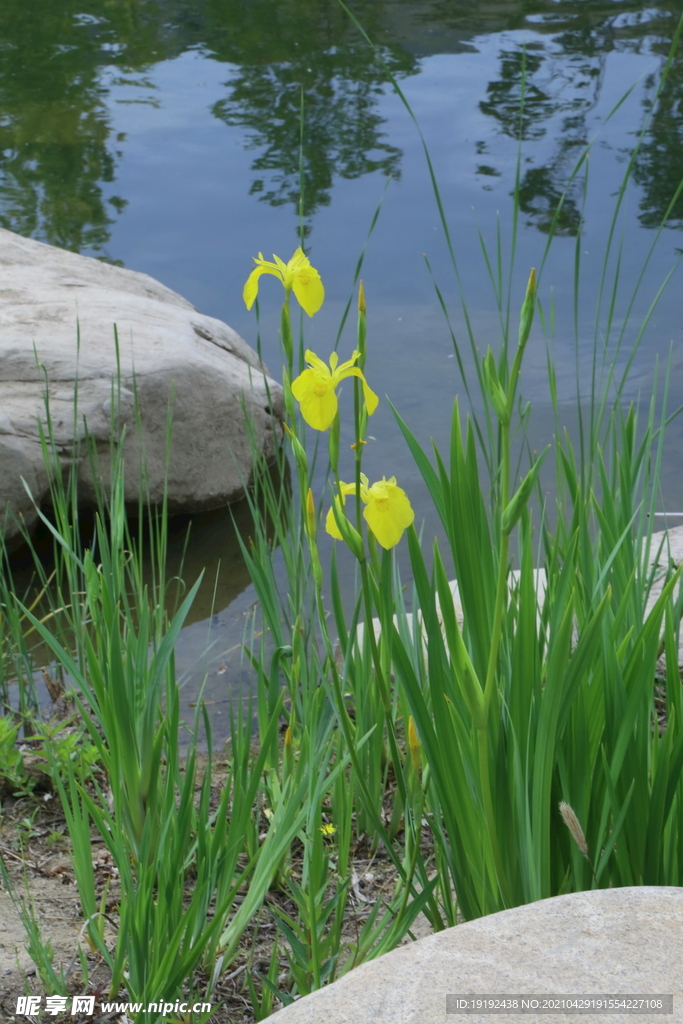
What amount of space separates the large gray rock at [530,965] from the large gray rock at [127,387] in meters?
2.02

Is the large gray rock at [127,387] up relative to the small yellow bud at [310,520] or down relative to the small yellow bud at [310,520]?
down

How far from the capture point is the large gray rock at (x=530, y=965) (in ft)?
2.55

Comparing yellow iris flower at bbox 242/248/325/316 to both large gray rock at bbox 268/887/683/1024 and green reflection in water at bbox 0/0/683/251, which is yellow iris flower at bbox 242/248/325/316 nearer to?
large gray rock at bbox 268/887/683/1024

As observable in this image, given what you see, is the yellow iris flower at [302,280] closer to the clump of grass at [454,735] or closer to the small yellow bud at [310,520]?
the clump of grass at [454,735]

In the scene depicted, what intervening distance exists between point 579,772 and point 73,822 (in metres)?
0.75

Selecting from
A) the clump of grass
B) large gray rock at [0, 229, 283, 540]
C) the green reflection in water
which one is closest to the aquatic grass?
the clump of grass

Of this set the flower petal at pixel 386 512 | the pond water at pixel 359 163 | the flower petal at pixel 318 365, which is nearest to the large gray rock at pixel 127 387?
the pond water at pixel 359 163

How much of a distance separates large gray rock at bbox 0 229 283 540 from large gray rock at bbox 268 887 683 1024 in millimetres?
2024

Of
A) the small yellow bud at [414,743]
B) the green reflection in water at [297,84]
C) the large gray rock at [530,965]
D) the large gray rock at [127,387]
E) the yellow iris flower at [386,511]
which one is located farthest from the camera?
the green reflection in water at [297,84]

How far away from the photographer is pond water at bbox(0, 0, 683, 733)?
154 inches

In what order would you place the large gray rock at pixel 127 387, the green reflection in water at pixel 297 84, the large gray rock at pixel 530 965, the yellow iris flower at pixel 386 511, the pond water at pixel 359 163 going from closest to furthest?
the large gray rock at pixel 530 965 → the yellow iris flower at pixel 386 511 → the large gray rock at pixel 127 387 → the pond water at pixel 359 163 → the green reflection in water at pixel 297 84

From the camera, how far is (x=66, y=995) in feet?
3.88

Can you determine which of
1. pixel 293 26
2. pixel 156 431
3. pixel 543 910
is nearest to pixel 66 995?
pixel 543 910

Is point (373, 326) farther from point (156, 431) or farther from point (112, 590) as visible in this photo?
point (112, 590)
